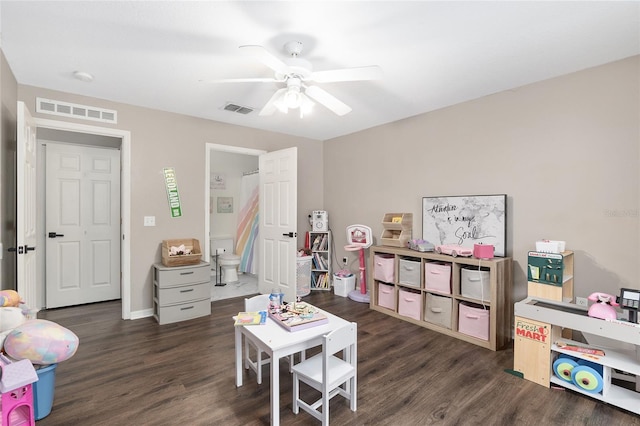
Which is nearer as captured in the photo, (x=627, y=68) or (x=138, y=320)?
(x=627, y=68)

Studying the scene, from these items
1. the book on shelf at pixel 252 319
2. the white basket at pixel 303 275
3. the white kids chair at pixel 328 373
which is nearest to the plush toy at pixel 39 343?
the book on shelf at pixel 252 319

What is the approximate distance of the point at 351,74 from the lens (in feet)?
6.59

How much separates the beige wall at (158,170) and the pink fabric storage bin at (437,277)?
2.76m

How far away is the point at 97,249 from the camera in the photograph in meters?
4.09

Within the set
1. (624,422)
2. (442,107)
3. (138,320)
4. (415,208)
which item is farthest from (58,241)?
(624,422)

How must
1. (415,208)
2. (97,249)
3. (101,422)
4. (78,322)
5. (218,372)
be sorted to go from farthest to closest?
(97,249) < (415,208) < (78,322) < (218,372) < (101,422)

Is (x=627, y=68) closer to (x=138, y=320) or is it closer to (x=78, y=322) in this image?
(x=138, y=320)

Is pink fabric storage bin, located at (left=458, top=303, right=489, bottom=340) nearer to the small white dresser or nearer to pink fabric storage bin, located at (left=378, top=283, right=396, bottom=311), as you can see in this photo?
pink fabric storage bin, located at (left=378, top=283, right=396, bottom=311)

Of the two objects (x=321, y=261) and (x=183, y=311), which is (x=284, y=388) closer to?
(x=183, y=311)

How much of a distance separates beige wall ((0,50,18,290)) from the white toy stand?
3.47 meters

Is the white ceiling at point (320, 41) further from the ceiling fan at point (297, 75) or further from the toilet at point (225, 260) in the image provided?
the toilet at point (225, 260)

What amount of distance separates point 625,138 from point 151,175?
14.8 feet

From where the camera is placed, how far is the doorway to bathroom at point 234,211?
5426 mm

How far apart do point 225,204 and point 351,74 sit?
4.18 meters
